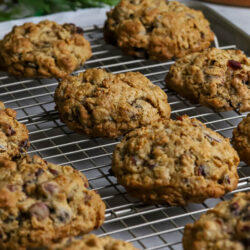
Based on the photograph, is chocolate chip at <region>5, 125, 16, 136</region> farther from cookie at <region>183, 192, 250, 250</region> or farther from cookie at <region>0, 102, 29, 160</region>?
cookie at <region>183, 192, 250, 250</region>

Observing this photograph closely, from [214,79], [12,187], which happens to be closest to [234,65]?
[214,79]

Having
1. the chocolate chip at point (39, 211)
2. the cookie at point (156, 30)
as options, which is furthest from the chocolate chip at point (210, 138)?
the cookie at point (156, 30)

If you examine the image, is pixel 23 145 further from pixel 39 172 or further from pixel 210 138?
pixel 210 138

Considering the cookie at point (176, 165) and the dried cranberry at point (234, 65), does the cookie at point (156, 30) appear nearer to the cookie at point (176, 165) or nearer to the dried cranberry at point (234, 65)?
the dried cranberry at point (234, 65)

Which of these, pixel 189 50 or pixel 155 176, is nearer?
pixel 155 176

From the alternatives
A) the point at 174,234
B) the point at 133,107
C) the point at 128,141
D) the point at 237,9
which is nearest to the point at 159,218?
the point at 174,234

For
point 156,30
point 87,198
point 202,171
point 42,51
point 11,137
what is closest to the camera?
point 87,198

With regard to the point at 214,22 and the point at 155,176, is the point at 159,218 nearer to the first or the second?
the point at 155,176
